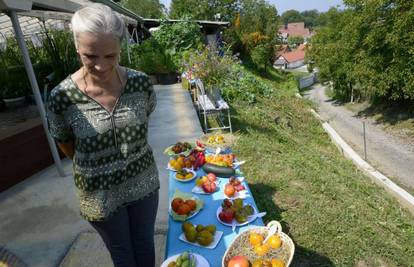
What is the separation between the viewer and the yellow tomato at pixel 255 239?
7.11 feet

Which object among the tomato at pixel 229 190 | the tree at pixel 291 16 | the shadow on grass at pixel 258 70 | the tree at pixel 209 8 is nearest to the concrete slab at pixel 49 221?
the tomato at pixel 229 190

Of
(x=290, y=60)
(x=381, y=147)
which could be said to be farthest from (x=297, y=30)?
(x=381, y=147)

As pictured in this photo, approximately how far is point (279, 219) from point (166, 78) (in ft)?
25.7

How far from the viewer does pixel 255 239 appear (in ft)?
7.14

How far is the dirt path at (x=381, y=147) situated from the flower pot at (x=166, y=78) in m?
8.03

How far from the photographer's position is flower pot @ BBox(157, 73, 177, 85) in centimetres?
1066

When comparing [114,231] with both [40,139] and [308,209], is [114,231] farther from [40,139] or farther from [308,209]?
[40,139]

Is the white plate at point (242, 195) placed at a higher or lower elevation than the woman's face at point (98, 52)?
lower

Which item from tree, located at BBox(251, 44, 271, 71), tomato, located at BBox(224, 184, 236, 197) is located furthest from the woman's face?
tree, located at BBox(251, 44, 271, 71)

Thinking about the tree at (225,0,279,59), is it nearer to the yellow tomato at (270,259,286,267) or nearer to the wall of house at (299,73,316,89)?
the wall of house at (299,73,316,89)

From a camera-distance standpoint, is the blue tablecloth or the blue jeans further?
the blue tablecloth

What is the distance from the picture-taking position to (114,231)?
185 cm

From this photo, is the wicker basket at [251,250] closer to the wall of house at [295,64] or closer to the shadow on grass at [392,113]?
the shadow on grass at [392,113]

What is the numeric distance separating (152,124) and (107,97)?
5.04m
